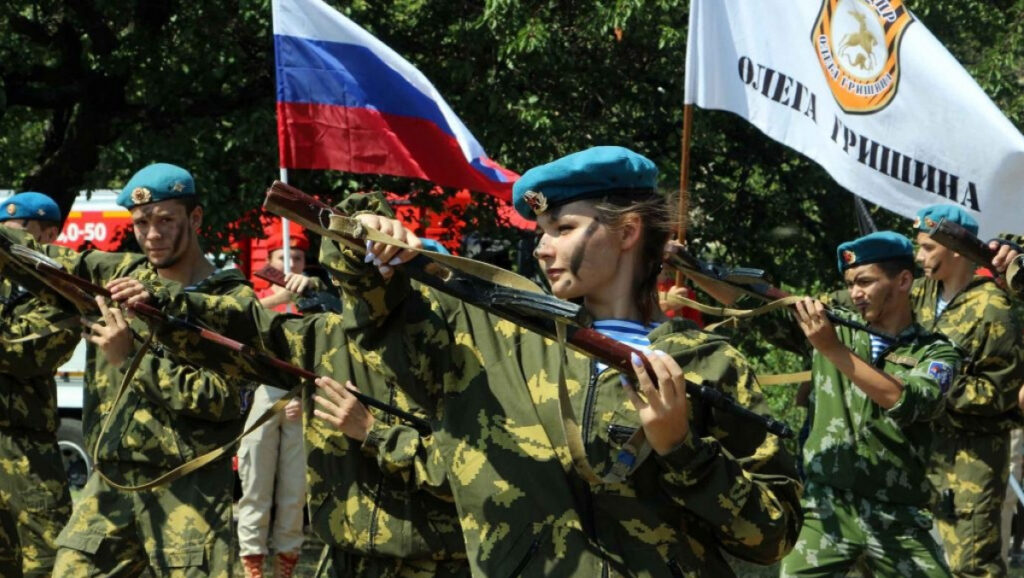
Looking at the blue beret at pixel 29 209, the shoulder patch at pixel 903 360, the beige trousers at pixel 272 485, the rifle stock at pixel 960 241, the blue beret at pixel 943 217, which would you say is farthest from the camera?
the beige trousers at pixel 272 485

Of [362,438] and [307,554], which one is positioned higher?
Answer: [362,438]

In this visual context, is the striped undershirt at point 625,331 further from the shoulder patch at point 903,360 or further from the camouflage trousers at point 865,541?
the camouflage trousers at point 865,541

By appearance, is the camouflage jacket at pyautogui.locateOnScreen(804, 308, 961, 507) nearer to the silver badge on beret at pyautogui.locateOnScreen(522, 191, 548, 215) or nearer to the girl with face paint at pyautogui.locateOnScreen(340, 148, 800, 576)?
the girl with face paint at pyautogui.locateOnScreen(340, 148, 800, 576)

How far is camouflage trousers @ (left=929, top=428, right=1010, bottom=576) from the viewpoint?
309 inches

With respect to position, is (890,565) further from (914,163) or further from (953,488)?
(914,163)

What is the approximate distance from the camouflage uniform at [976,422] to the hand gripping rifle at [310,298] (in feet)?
10.4

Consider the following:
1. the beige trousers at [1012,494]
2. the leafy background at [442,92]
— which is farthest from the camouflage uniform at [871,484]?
the leafy background at [442,92]

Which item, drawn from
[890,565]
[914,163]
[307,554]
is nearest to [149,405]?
[890,565]

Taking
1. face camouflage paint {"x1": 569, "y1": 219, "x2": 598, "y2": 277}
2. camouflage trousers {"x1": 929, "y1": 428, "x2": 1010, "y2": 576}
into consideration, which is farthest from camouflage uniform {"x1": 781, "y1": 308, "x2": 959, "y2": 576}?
face camouflage paint {"x1": 569, "y1": 219, "x2": 598, "y2": 277}

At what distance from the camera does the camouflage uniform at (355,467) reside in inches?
195

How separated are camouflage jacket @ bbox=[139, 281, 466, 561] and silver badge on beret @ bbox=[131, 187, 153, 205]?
41.7 inches

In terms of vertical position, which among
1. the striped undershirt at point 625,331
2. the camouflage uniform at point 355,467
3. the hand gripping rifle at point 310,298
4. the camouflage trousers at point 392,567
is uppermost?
the striped undershirt at point 625,331

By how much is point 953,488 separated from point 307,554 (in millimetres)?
5540

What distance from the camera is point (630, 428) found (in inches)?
128
